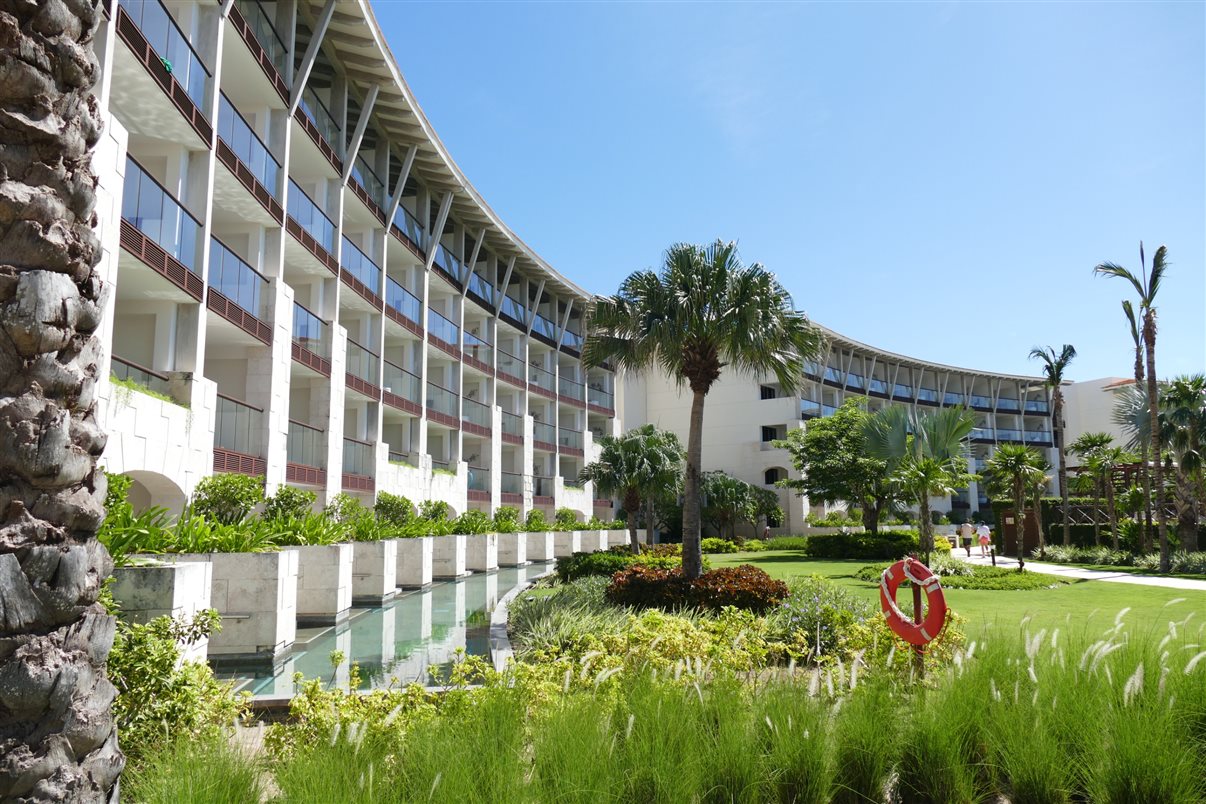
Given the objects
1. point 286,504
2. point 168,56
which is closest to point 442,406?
point 286,504

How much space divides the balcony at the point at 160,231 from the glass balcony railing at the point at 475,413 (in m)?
19.9

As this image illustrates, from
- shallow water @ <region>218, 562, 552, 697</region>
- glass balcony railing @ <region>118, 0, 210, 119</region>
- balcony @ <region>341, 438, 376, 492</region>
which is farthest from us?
balcony @ <region>341, 438, 376, 492</region>

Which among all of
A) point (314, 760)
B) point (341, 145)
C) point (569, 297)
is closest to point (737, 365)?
point (314, 760)

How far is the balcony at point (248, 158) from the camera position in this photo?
2044 centimetres

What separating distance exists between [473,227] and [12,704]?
3772 cm

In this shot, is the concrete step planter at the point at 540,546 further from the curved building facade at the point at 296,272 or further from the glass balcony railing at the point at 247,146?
the glass balcony railing at the point at 247,146

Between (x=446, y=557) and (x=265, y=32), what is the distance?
16900 millimetres

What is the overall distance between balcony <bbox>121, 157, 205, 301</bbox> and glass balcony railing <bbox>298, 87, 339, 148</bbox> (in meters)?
8.30

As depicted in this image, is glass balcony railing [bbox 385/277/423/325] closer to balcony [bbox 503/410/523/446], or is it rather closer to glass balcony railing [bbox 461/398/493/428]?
glass balcony railing [bbox 461/398/493/428]

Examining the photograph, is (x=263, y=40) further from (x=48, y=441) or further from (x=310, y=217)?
(x=48, y=441)

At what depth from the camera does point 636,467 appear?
35875mm

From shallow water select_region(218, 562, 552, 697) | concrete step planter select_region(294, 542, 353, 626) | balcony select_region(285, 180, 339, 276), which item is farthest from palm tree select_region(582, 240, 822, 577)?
balcony select_region(285, 180, 339, 276)

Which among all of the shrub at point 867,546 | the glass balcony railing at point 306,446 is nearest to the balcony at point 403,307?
the glass balcony railing at point 306,446

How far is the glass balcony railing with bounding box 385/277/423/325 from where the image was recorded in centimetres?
3222
